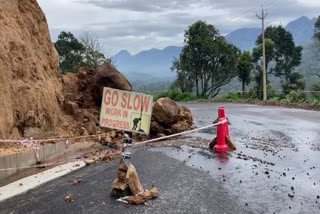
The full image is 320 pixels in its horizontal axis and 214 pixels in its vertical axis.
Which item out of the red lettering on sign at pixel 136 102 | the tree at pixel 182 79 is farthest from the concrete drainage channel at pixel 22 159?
the tree at pixel 182 79

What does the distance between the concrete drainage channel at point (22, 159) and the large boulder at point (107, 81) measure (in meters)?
3.51

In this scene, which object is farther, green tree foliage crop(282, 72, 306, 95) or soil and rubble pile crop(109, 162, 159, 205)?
green tree foliage crop(282, 72, 306, 95)

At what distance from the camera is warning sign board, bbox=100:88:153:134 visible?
5.57 metres

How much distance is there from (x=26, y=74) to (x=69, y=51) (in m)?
24.1

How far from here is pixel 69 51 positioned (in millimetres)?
32344

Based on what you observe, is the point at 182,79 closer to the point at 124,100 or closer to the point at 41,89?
the point at 41,89

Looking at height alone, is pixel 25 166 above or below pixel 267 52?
below

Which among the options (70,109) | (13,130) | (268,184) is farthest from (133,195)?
(70,109)

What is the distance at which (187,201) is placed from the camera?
5242mm

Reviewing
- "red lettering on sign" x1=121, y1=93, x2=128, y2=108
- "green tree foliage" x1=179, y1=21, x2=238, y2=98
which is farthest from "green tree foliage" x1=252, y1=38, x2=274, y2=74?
"red lettering on sign" x1=121, y1=93, x2=128, y2=108

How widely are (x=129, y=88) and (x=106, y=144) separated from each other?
2.67 meters

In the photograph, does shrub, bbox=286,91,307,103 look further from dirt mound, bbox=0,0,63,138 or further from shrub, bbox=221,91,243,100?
dirt mound, bbox=0,0,63,138

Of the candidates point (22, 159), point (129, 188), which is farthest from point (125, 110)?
point (22, 159)

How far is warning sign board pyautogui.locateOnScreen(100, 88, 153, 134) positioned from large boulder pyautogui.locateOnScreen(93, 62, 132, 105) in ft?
19.4
